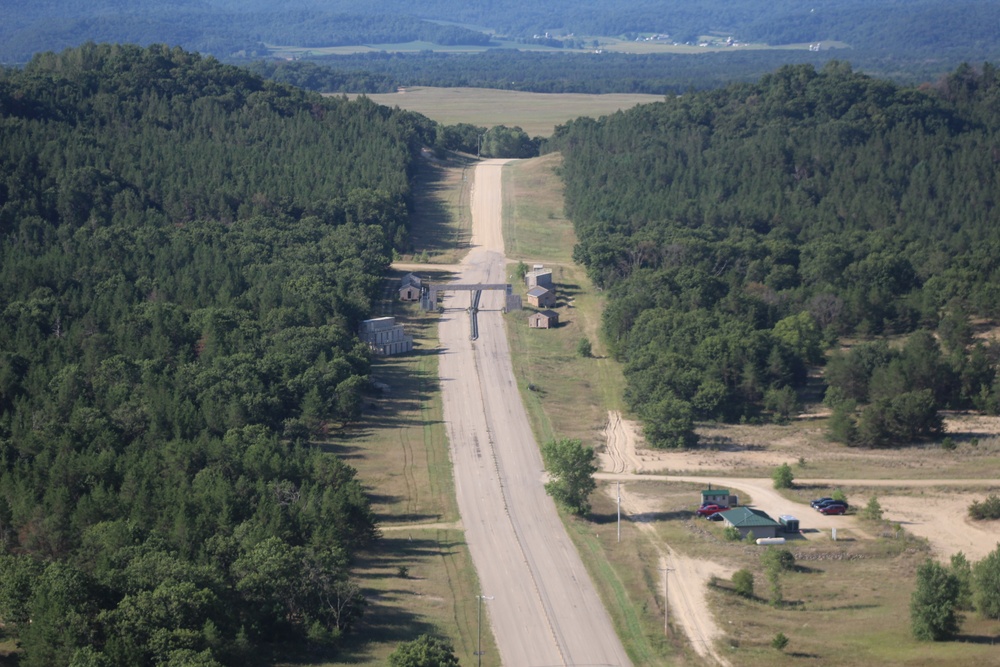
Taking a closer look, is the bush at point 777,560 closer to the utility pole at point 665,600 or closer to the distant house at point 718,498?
the utility pole at point 665,600

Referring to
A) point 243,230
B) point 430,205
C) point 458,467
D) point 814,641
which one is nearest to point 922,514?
point 814,641

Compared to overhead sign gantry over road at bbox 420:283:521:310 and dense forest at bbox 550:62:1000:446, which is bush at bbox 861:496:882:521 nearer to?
dense forest at bbox 550:62:1000:446

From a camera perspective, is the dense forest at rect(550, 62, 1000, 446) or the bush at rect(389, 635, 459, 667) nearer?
the bush at rect(389, 635, 459, 667)

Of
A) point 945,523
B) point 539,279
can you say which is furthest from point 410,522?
point 539,279

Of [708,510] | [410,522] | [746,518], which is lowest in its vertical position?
[410,522]

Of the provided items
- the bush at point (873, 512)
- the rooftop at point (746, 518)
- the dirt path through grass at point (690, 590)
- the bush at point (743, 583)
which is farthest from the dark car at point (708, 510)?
the bush at point (743, 583)

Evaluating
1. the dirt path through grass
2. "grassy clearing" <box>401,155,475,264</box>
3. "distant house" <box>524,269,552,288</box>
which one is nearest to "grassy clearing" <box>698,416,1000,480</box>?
the dirt path through grass

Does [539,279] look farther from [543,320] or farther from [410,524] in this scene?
[410,524]

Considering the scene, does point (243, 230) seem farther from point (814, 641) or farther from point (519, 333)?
point (814, 641)
